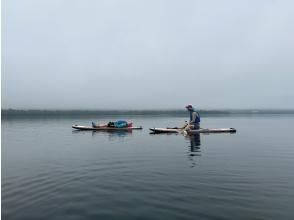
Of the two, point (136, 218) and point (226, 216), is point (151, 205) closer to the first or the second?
point (136, 218)

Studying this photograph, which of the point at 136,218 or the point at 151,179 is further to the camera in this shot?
the point at 151,179

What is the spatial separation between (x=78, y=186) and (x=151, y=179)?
11.1 ft

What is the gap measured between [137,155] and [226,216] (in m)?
13.3

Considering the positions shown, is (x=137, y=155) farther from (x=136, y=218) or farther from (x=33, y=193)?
(x=136, y=218)

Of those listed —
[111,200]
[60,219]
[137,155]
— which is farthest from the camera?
[137,155]

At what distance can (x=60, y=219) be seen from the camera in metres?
8.43

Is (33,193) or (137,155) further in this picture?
(137,155)

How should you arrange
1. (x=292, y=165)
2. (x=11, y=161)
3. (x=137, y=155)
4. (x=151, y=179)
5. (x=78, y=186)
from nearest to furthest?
(x=78, y=186) < (x=151, y=179) < (x=292, y=165) < (x=11, y=161) < (x=137, y=155)

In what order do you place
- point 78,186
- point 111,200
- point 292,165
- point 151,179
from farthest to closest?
point 292,165
point 151,179
point 78,186
point 111,200

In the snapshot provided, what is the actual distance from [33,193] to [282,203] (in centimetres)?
924

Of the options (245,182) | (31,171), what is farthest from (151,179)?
(31,171)

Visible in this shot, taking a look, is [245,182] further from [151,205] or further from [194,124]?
[194,124]

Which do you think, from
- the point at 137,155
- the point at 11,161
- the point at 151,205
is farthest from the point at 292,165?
the point at 11,161

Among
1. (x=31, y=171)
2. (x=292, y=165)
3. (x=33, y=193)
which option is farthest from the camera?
(x=292, y=165)
